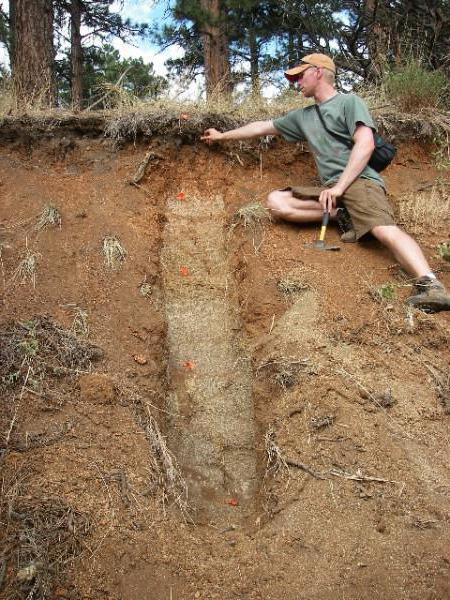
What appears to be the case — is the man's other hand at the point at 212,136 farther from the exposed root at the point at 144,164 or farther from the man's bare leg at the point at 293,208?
the man's bare leg at the point at 293,208

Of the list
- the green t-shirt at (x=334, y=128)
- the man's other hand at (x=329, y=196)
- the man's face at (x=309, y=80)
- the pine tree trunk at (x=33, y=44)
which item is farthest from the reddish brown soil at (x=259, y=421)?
the pine tree trunk at (x=33, y=44)

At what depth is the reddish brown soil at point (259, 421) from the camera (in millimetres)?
2914

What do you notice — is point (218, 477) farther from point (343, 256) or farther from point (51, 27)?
point (51, 27)

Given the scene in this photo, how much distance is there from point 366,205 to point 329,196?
28 cm

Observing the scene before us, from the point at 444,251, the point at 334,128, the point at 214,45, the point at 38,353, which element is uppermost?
the point at 214,45

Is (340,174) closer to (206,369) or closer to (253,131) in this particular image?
(253,131)

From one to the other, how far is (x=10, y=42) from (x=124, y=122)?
6129 millimetres

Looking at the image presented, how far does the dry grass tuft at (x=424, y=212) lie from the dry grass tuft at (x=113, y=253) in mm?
2390

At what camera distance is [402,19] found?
9.02 meters

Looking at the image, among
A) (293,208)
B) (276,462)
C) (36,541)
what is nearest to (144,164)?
(293,208)

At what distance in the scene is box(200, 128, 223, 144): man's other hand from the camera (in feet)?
18.3

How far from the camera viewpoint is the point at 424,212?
546 cm

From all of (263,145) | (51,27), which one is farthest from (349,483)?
(51,27)

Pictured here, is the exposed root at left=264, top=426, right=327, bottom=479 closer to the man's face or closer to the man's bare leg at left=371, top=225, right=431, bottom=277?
the man's bare leg at left=371, top=225, right=431, bottom=277
